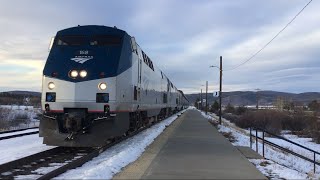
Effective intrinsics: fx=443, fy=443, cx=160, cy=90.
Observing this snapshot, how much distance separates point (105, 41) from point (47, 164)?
204 inches

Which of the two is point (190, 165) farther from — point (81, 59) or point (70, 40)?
point (70, 40)

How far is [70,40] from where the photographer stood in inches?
598

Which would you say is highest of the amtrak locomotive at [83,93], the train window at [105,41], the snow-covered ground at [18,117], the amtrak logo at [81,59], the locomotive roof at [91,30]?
the locomotive roof at [91,30]

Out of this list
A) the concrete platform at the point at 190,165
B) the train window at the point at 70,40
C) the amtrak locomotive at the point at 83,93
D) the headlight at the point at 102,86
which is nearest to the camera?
the concrete platform at the point at 190,165

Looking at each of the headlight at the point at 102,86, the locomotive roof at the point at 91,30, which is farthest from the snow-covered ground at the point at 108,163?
the locomotive roof at the point at 91,30

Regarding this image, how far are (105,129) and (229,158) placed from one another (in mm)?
4005

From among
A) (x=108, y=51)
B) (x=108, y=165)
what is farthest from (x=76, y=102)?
(x=108, y=165)

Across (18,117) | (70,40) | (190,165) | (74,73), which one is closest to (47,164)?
(74,73)

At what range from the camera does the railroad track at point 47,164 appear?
389 inches

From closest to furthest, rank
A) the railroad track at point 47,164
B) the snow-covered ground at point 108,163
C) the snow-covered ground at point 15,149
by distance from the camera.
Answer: the snow-covered ground at point 108,163 → the railroad track at point 47,164 → the snow-covered ground at point 15,149

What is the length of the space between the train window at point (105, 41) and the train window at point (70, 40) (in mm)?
377

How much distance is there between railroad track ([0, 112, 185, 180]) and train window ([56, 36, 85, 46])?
3572 mm

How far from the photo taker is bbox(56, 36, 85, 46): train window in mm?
15104

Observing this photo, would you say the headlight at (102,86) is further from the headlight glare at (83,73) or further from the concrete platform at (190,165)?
the concrete platform at (190,165)
